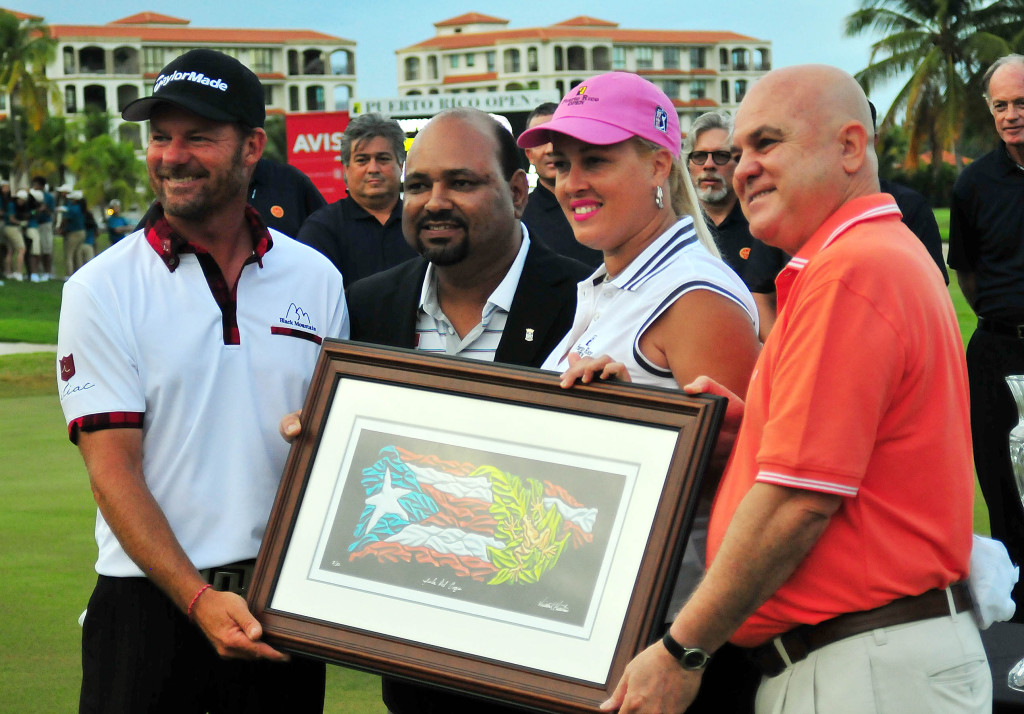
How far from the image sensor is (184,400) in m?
2.75

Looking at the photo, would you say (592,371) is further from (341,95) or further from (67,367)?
(341,95)

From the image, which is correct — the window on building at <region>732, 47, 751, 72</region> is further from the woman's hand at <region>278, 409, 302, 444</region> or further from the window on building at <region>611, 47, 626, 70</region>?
the woman's hand at <region>278, 409, 302, 444</region>

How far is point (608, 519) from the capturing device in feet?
7.47

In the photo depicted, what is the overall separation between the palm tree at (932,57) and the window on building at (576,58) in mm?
74083

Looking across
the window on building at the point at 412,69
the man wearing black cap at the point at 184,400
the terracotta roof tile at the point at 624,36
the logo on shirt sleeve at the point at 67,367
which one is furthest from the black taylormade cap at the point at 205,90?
the window on building at the point at 412,69

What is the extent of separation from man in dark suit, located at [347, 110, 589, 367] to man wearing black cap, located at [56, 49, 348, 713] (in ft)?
0.93

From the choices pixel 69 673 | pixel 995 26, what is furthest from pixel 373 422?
pixel 995 26

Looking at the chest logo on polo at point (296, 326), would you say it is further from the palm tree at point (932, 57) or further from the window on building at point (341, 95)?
the window on building at point (341, 95)

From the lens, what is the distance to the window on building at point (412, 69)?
145m

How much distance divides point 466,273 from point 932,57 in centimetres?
5989

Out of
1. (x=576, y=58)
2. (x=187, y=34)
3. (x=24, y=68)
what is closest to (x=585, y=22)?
(x=576, y=58)

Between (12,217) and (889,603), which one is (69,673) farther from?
(12,217)

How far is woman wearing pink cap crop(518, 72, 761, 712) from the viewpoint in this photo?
7.99 ft

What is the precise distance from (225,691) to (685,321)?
145 cm
